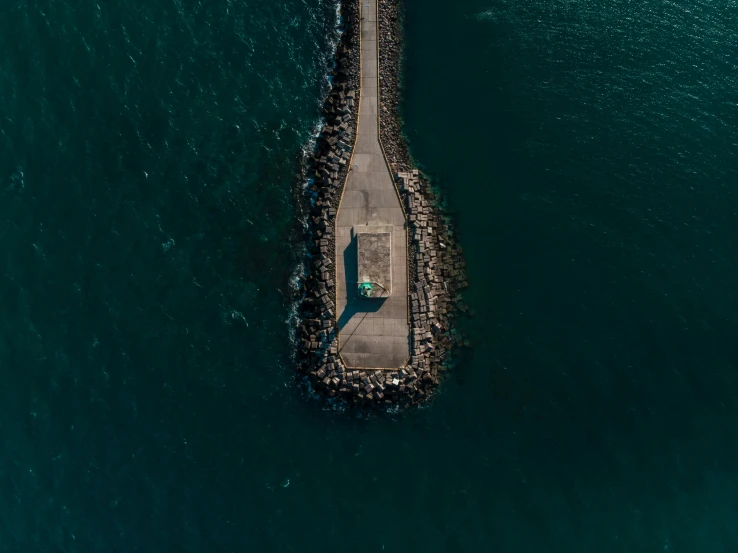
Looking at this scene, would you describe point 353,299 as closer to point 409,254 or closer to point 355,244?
point 355,244

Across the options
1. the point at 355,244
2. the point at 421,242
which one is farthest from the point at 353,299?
the point at 421,242

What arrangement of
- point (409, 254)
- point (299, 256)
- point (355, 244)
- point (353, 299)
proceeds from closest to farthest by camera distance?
point (353, 299) → point (409, 254) → point (355, 244) → point (299, 256)

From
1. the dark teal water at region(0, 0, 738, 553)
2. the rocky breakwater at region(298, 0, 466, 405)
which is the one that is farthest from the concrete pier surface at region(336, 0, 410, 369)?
the dark teal water at region(0, 0, 738, 553)

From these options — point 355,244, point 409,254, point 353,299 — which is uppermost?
point 355,244

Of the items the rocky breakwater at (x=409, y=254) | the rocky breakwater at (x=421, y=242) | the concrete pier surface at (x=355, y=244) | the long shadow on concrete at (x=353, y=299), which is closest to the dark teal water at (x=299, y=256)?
the rocky breakwater at (x=421, y=242)

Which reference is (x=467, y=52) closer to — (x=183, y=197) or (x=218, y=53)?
(x=218, y=53)

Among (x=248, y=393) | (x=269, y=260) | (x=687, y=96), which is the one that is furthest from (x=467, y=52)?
(x=248, y=393)

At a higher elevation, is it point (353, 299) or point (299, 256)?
point (299, 256)

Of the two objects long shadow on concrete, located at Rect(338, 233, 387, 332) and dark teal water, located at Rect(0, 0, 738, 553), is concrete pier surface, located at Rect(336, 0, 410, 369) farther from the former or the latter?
dark teal water, located at Rect(0, 0, 738, 553)
